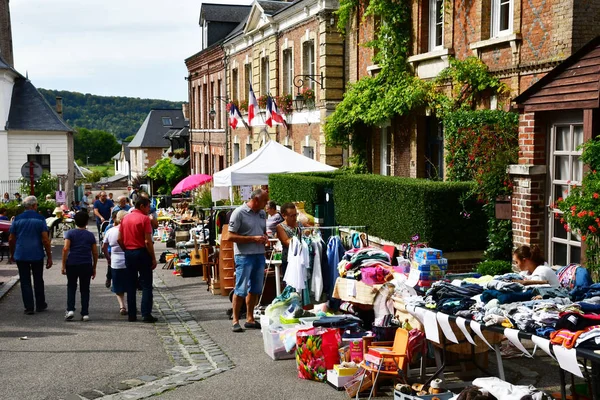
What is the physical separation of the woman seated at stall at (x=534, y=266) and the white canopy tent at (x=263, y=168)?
9.29 metres

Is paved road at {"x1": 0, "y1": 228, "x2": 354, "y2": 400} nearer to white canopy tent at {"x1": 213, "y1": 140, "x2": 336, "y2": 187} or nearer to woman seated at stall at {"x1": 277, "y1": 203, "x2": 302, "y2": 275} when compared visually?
woman seated at stall at {"x1": 277, "y1": 203, "x2": 302, "y2": 275}

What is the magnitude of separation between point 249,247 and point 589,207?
4382 millimetres

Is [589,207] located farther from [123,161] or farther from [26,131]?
[123,161]

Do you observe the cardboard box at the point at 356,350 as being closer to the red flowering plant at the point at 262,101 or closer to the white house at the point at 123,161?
the red flowering plant at the point at 262,101

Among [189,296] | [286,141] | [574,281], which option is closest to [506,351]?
[574,281]

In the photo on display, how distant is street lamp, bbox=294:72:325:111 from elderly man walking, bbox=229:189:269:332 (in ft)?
38.0

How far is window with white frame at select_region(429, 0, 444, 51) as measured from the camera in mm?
15234

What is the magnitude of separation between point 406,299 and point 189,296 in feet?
23.0

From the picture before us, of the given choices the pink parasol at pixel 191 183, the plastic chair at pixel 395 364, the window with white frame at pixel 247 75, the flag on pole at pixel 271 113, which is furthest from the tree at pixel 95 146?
the plastic chair at pixel 395 364

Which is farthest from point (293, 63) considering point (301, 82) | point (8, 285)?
point (8, 285)

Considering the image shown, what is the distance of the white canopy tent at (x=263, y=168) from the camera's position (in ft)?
54.7

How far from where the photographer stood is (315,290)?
10391 millimetres

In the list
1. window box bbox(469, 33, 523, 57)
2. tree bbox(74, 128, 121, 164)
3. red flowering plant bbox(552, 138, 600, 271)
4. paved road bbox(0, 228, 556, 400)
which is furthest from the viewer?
tree bbox(74, 128, 121, 164)

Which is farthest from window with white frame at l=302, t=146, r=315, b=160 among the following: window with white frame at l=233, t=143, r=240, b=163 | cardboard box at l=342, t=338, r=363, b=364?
cardboard box at l=342, t=338, r=363, b=364
